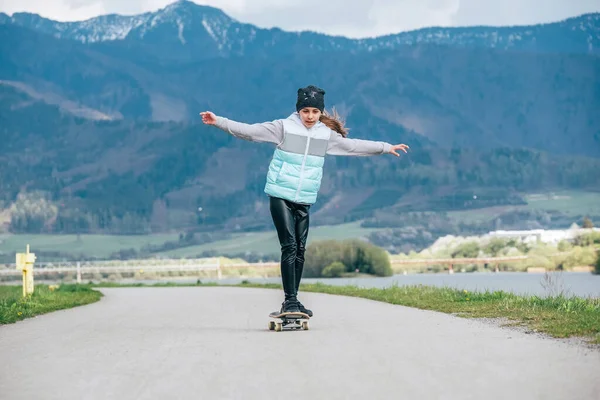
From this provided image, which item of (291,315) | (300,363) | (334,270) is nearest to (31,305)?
(291,315)

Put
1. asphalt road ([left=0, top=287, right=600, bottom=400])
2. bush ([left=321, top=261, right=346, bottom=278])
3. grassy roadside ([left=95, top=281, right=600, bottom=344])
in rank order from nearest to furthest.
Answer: asphalt road ([left=0, top=287, right=600, bottom=400]) < grassy roadside ([left=95, top=281, right=600, bottom=344]) < bush ([left=321, top=261, right=346, bottom=278])

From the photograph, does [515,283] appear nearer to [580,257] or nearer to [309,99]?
[580,257]

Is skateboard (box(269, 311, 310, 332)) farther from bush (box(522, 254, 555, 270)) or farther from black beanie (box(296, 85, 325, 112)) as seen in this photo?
bush (box(522, 254, 555, 270))

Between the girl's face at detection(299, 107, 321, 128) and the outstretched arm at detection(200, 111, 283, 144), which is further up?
the girl's face at detection(299, 107, 321, 128)

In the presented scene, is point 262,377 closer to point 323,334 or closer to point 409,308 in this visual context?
point 323,334

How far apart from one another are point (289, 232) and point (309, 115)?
1.42 meters

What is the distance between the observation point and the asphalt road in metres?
7.19

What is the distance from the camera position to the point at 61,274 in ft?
491

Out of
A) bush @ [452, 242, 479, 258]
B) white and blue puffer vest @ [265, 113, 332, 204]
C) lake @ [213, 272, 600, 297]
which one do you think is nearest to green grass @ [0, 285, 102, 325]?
white and blue puffer vest @ [265, 113, 332, 204]

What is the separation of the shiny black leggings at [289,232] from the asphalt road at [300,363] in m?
0.68

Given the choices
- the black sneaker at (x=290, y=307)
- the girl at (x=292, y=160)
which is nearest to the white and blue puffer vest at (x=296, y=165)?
the girl at (x=292, y=160)

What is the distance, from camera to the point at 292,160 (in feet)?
42.6

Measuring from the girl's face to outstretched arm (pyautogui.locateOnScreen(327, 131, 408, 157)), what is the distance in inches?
15.4

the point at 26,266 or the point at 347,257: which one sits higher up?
the point at 347,257
